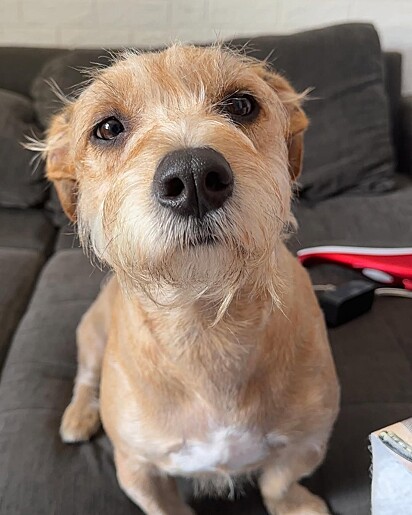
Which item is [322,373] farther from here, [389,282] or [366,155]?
[366,155]

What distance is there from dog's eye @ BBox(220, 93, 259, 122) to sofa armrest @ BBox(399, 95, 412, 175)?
1.60 metres

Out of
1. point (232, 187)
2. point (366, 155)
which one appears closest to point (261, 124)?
point (232, 187)

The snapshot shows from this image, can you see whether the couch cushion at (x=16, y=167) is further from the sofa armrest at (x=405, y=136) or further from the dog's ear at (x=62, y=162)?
the sofa armrest at (x=405, y=136)

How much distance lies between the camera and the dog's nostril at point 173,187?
0.77 m

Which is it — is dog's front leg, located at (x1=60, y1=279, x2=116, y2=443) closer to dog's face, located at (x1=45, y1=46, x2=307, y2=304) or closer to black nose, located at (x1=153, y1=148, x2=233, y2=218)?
dog's face, located at (x1=45, y1=46, x2=307, y2=304)

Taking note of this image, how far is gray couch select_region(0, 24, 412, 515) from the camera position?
124cm

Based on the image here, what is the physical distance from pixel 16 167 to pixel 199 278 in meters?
1.62

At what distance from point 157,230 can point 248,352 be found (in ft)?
1.14

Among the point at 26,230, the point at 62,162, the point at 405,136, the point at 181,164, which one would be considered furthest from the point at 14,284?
the point at 405,136

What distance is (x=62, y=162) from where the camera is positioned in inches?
47.7

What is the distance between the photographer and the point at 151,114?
1.00 metres

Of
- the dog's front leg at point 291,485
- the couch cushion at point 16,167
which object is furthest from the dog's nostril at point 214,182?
the couch cushion at point 16,167

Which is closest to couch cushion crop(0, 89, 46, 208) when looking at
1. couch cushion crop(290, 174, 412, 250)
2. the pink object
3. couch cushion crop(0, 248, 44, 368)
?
couch cushion crop(0, 248, 44, 368)

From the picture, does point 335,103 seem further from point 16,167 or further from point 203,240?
point 203,240
